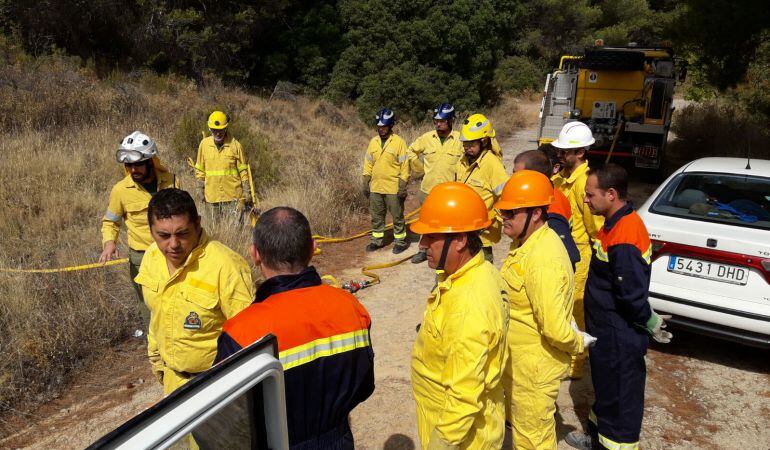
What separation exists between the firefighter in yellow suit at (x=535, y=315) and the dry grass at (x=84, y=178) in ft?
11.5

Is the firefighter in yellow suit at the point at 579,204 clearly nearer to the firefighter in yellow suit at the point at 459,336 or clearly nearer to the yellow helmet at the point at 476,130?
the yellow helmet at the point at 476,130

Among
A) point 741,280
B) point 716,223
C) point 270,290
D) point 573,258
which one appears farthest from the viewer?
point 716,223

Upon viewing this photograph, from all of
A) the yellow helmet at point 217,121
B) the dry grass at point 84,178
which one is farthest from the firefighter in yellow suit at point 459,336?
the yellow helmet at point 217,121

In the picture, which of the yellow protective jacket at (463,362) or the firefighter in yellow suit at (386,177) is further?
the firefighter in yellow suit at (386,177)

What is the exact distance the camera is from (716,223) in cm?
425

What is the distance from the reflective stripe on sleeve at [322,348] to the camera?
1756 mm

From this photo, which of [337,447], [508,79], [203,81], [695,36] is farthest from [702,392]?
[508,79]

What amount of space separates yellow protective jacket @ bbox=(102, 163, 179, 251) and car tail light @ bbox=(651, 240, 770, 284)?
4.03 metres

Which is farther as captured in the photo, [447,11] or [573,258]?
[447,11]

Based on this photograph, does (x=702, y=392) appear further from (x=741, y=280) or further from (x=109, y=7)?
(x=109, y=7)

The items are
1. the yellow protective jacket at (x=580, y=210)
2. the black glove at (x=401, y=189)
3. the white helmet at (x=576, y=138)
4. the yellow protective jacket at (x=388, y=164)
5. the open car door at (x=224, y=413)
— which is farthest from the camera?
the black glove at (x=401, y=189)

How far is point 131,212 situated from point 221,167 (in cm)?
236

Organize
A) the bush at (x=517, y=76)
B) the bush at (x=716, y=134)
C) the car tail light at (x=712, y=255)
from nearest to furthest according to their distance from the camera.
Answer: the car tail light at (x=712, y=255) → the bush at (x=716, y=134) → the bush at (x=517, y=76)

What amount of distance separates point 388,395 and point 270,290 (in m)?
2.41
